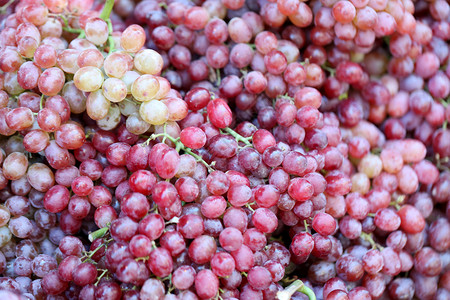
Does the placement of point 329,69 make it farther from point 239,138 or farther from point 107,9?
point 107,9

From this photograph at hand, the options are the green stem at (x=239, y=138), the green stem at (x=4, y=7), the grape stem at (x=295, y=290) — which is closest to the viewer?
the grape stem at (x=295, y=290)

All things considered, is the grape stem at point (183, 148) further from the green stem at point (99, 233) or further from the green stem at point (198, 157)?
the green stem at point (99, 233)

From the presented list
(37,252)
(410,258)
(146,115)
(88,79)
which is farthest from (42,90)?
(410,258)

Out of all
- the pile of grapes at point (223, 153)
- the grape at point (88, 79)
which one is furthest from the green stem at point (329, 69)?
the grape at point (88, 79)

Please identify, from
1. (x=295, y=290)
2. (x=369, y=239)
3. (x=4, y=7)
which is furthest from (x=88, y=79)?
(x=369, y=239)

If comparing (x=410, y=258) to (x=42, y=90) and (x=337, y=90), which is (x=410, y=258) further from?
(x=42, y=90)

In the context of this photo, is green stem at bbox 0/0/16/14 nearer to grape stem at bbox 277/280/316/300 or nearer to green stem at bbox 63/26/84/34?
green stem at bbox 63/26/84/34

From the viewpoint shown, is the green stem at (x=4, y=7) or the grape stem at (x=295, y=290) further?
the green stem at (x=4, y=7)

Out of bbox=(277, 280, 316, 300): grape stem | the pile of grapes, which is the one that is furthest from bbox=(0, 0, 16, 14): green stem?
bbox=(277, 280, 316, 300): grape stem
